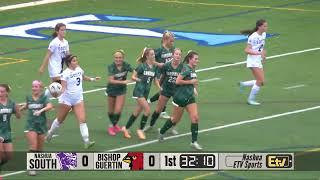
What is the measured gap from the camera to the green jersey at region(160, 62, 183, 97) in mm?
24234

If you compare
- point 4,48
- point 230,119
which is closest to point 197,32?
point 4,48

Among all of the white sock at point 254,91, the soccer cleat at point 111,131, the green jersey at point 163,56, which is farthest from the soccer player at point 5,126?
the white sock at point 254,91

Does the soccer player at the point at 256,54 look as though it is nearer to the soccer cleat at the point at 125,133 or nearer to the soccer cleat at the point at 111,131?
the soccer cleat at the point at 125,133

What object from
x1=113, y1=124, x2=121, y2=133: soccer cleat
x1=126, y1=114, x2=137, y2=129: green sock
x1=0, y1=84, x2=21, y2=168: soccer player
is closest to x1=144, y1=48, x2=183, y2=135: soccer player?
x1=126, y1=114, x2=137, y2=129: green sock

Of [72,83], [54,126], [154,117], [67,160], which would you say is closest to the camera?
[67,160]

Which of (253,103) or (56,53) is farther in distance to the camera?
(253,103)

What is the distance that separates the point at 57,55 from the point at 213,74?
20.9 ft

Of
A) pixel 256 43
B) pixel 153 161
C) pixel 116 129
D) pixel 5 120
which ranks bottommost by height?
pixel 153 161

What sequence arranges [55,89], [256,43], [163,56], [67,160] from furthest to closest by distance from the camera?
1. [256,43]
2. [163,56]
3. [55,89]
4. [67,160]

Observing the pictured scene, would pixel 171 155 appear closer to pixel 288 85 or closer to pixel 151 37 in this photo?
pixel 288 85

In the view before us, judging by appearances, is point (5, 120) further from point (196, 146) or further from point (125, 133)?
point (196, 146)

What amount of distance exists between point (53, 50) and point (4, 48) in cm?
961

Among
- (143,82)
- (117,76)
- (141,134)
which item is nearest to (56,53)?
(117,76)

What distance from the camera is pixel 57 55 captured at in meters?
26.6
